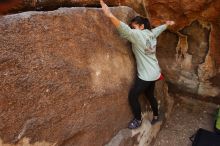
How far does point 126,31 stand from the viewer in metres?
2.95

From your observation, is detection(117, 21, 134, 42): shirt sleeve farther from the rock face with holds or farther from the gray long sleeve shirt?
the rock face with holds

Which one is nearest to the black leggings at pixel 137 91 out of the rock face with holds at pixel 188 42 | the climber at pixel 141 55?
the climber at pixel 141 55

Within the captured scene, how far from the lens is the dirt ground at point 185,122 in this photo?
401cm

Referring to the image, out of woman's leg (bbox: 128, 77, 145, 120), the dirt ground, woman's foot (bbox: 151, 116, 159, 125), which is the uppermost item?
woman's leg (bbox: 128, 77, 145, 120)

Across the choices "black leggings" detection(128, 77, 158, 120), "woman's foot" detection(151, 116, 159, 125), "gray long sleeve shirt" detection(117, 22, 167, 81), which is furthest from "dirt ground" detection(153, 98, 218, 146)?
"gray long sleeve shirt" detection(117, 22, 167, 81)

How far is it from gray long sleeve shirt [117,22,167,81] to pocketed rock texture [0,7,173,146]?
0.14 metres

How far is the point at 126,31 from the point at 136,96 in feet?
2.30

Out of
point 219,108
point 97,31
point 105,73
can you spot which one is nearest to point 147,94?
point 105,73

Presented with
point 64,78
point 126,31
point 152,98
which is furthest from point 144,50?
point 64,78

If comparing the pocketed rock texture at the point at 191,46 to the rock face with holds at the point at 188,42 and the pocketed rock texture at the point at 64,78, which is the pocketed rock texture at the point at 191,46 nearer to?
the rock face with holds at the point at 188,42

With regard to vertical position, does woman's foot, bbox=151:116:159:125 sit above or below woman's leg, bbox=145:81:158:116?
below

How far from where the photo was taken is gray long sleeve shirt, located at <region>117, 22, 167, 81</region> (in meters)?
3.02

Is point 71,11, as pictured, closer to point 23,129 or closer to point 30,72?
point 30,72

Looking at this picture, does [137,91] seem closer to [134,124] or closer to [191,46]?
[134,124]
